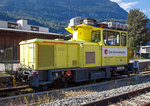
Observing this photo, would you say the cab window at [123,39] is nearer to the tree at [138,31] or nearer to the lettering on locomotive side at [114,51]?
the lettering on locomotive side at [114,51]

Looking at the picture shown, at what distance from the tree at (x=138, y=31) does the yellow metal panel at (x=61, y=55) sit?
110 ft

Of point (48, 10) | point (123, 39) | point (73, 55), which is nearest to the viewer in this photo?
point (73, 55)

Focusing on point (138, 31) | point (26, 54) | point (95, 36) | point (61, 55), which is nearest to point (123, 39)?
point (95, 36)

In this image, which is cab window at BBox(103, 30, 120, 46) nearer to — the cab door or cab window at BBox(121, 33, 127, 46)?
the cab door

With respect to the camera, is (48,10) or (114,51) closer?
(114,51)

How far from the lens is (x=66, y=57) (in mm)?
7336

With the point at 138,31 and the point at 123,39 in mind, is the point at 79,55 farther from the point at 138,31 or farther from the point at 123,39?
the point at 138,31

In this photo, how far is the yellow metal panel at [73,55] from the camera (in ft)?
24.4

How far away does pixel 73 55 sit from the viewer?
761 centimetres

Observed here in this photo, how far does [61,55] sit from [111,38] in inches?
145

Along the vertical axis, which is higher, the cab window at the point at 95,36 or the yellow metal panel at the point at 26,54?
the cab window at the point at 95,36

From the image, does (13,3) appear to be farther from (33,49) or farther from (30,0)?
(33,49)

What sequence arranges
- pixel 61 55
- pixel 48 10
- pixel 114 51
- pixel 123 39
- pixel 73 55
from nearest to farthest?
pixel 61 55 → pixel 73 55 → pixel 114 51 → pixel 123 39 → pixel 48 10

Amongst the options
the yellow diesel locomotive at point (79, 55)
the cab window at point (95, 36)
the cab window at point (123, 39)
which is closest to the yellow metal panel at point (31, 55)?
the yellow diesel locomotive at point (79, 55)
